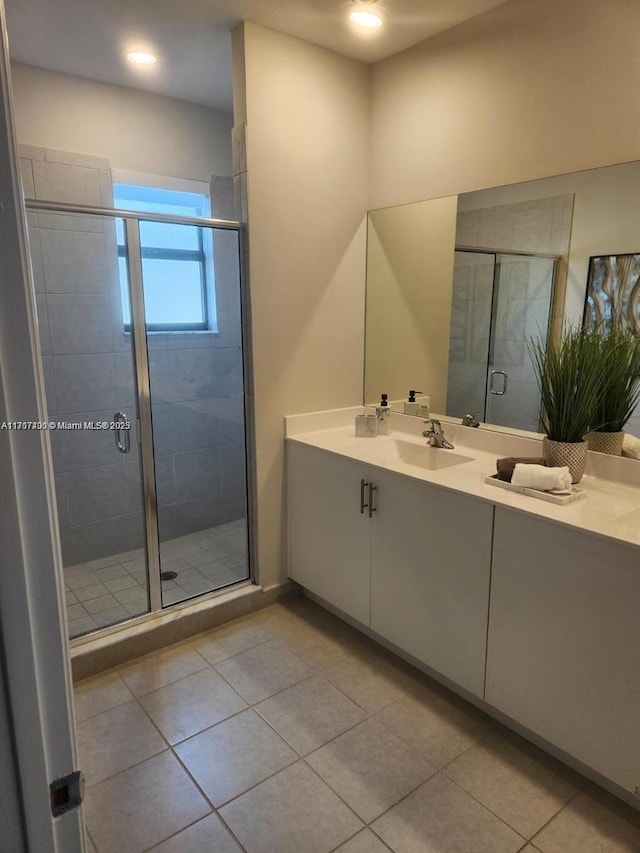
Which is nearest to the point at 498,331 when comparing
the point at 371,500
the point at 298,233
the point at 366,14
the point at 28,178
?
the point at 371,500

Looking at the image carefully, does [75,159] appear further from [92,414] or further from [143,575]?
[143,575]

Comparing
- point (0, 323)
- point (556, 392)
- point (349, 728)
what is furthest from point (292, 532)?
point (0, 323)

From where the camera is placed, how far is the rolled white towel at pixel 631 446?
2.00m

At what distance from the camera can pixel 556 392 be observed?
1981 millimetres

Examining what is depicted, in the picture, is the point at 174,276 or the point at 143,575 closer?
the point at 174,276

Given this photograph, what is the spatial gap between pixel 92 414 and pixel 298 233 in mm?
1326

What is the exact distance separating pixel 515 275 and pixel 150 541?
2014 millimetres

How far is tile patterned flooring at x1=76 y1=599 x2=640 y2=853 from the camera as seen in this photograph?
1581 millimetres

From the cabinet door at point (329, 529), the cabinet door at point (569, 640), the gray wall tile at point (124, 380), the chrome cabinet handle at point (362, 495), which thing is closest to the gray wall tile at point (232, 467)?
the cabinet door at point (329, 529)

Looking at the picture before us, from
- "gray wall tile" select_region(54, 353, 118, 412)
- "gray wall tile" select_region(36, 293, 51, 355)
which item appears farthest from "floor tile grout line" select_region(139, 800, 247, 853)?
"gray wall tile" select_region(36, 293, 51, 355)

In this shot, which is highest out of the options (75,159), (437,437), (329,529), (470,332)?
(75,159)

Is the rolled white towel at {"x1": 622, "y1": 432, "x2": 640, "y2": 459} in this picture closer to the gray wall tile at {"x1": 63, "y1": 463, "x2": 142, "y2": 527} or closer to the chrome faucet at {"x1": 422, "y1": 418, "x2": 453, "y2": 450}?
the chrome faucet at {"x1": 422, "y1": 418, "x2": 453, "y2": 450}

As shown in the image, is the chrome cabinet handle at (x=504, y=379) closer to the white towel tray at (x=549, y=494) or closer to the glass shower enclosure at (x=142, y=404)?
the white towel tray at (x=549, y=494)

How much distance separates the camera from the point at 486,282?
95.7 inches
